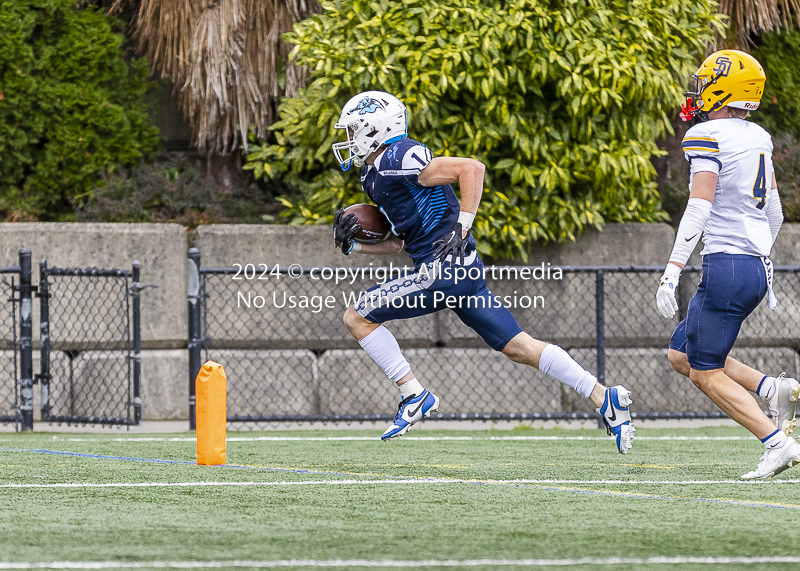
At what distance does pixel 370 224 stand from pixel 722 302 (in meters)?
1.95

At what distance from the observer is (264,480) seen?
16.6 feet

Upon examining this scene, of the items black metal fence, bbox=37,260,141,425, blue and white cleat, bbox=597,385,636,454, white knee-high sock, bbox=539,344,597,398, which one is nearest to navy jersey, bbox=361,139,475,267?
white knee-high sock, bbox=539,344,597,398

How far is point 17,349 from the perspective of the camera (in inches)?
359

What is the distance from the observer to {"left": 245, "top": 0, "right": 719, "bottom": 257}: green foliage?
910 cm

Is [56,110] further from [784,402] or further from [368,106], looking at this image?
[784,402]

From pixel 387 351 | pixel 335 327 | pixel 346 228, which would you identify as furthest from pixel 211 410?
pixel 335 327

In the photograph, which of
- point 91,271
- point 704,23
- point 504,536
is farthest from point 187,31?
point 504,536

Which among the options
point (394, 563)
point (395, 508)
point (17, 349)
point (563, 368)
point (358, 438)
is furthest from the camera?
point (17, 349)

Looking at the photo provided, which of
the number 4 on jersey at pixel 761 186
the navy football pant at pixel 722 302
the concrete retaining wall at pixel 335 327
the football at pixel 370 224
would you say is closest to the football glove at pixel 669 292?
the navy football pant at pixel 722 302

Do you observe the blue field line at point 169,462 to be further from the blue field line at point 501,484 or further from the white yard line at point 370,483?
the white yard line at point 370,483

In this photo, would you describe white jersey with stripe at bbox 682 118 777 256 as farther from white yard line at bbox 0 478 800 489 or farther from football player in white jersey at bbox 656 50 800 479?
white yard line at bbox 0 478 800 489

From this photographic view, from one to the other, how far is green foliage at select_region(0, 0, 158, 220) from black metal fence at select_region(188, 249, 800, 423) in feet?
6.88

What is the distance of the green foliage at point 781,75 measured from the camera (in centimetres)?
1138

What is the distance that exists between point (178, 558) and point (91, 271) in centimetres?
557
